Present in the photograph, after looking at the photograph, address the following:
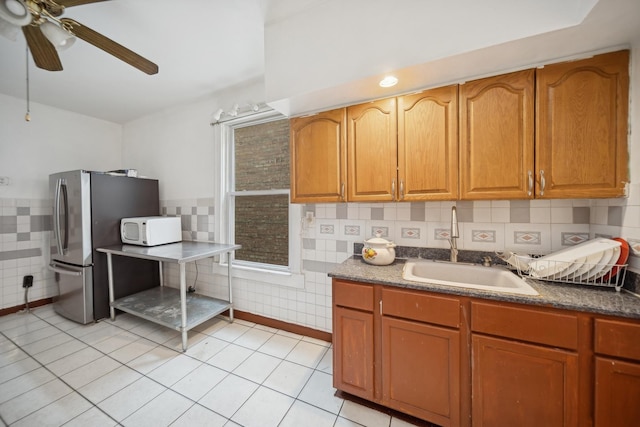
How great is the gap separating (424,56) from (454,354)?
64.5 inches

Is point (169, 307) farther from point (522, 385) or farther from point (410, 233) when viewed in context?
point (522, 385)

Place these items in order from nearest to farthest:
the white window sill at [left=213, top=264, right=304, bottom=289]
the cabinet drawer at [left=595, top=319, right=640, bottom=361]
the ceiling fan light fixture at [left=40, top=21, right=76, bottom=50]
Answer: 1. the cabinet drawer at [left=595, top=319, right=640, bottom=361]
2. the ceiling fan light fixture at [left=40, top=21, right=76, bottom=50]
3. the white window sill at [left=213, top=264, right=304, bottom=289]

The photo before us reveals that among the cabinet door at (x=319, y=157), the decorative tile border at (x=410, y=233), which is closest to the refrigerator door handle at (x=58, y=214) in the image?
the cabinet door at (x=319, y=157)

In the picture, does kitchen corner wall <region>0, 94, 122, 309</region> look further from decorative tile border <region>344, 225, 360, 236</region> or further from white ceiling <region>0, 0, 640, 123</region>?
decorative tile border <region>344, 225, 360, 236</region>

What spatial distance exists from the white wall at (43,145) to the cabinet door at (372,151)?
12.6 feet

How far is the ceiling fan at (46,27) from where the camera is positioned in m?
1.07

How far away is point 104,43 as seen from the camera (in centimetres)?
136

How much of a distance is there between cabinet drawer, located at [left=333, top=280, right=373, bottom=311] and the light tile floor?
0.67 m

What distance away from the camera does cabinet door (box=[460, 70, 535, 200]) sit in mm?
1287

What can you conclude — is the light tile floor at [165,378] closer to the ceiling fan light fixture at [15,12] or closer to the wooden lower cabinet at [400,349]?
the wooden lower cabinet at [400,349]

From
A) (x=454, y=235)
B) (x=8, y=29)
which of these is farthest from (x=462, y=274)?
(x=8, y=29)

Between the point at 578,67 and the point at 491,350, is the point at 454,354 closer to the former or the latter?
the point at 491,350

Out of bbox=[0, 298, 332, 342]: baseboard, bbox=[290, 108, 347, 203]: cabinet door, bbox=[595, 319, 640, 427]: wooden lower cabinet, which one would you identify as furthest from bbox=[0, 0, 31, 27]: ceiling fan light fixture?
bbox=[595, 319, 640, 427]: wooden lower cabinet

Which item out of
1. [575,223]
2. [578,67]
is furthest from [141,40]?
[575,223]
